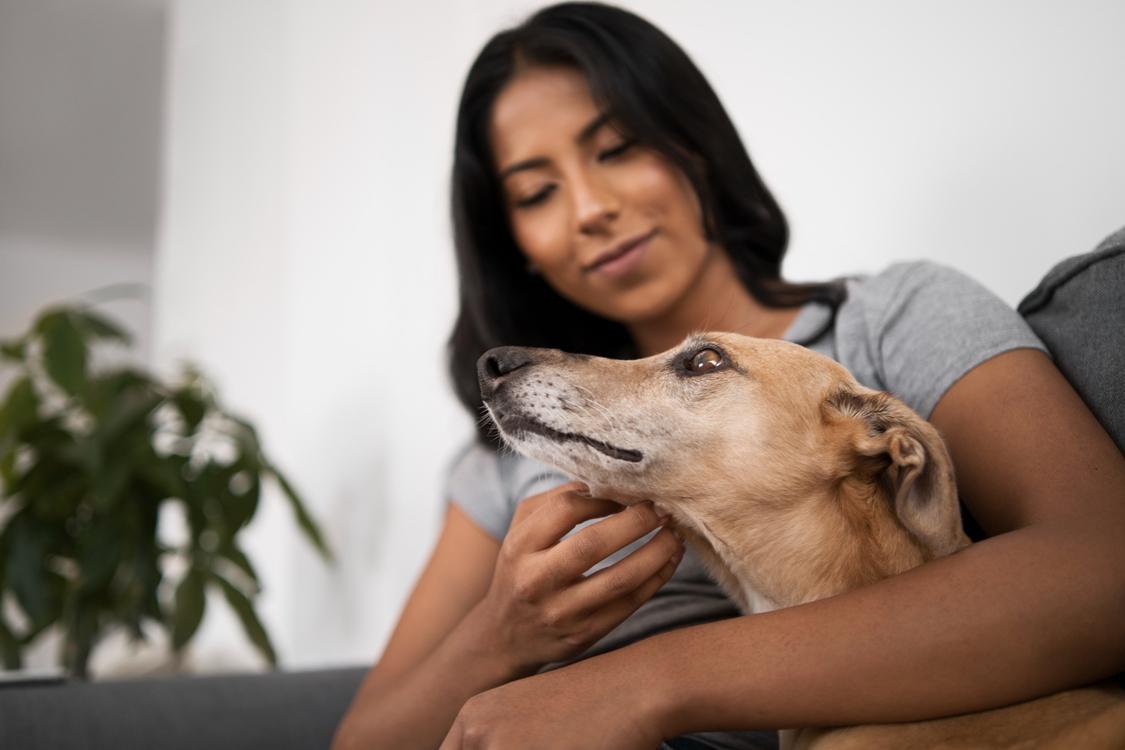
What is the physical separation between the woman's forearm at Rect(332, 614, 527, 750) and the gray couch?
0.28 m

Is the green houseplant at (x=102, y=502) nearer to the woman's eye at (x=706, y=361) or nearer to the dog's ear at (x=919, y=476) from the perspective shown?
the woman's eye at (x=706, y=361)

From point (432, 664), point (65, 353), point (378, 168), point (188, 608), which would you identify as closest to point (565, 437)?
point (432, 664)

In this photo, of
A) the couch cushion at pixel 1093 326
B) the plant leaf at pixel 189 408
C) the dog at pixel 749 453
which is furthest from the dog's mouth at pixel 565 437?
the plant leaf at pixel 189 408

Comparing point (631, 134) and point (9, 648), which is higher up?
point (631, 134)

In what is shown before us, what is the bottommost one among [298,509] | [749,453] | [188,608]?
[188,608]

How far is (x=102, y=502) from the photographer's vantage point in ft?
7.64

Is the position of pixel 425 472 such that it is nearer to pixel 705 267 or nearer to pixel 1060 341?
pixel 705 267

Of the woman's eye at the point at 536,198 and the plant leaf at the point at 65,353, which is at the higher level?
the woman's eye at the point at 536,198

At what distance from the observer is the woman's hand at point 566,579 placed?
33.4 inches

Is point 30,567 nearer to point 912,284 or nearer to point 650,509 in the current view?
point 650,509

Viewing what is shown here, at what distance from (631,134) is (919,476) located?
2.31ft

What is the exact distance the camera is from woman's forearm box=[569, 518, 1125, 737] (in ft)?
2.50

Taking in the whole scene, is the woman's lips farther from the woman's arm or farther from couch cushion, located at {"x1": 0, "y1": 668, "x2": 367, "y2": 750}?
couch cushion, located at {"x1": 0, "y1": 668, "x2": 367, "y2": 750}

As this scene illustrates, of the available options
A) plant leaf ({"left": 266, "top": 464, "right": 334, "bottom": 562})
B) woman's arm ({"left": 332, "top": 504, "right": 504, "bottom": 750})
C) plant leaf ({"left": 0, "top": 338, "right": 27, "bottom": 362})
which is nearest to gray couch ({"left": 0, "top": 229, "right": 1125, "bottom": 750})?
woman's arm ({"left": 332, "top": 504, "right": 504, "bottom": 750})
